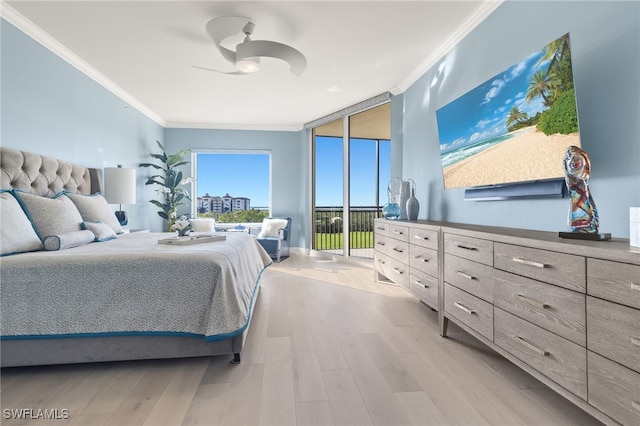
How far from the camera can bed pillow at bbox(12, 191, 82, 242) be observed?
88.7 inches

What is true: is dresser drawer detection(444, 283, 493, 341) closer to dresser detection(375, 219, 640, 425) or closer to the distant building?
dresser detection(375, 219, 640, 425)

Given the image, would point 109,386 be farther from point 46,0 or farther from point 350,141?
point 350,141

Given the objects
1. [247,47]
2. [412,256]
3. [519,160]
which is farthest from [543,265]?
[247,47]

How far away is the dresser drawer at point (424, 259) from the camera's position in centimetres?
251

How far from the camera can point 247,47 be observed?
266 cm

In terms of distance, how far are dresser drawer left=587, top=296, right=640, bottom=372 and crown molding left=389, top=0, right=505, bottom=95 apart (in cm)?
233

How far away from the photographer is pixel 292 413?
57.3 inches

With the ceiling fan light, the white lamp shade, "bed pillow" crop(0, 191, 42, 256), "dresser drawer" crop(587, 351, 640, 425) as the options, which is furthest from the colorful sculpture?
the white lamp shade

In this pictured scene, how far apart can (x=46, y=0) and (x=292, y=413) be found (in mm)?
3350

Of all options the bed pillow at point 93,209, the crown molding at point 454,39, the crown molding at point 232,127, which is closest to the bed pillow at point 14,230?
the bed pillow at point 93,209

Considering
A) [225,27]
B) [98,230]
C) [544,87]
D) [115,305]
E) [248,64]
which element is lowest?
[115,305]

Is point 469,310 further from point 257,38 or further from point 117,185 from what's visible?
point 117,185

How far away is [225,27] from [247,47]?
0.28 meters

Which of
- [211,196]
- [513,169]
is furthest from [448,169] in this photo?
[211,196]
